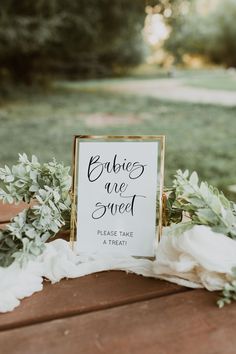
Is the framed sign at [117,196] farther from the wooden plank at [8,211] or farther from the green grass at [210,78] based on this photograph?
the green grass at [210,78]

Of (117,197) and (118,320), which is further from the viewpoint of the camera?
(117,197)

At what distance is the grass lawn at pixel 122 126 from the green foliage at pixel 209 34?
3.37 ft

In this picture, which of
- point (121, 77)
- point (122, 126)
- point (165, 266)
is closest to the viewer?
point (165, 266)

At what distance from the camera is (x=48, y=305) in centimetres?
67

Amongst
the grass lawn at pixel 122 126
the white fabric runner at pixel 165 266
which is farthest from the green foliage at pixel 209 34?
the white fabric runner at pixel 165 266

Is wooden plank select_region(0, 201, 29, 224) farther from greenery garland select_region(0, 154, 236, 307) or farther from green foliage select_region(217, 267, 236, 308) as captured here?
green foliage select_region(217, 267, 236, 308)

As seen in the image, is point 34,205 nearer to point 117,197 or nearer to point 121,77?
point 117,197

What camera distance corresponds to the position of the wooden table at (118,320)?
1.87 ft

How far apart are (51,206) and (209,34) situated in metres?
6.75

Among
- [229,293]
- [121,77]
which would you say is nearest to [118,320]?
[229,293]

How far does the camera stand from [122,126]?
5133 millimetres

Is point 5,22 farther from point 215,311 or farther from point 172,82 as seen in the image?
point 215,311

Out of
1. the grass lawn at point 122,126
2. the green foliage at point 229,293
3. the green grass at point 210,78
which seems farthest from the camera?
the green grass at point 210,78

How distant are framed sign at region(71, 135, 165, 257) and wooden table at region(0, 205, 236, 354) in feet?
0.26
